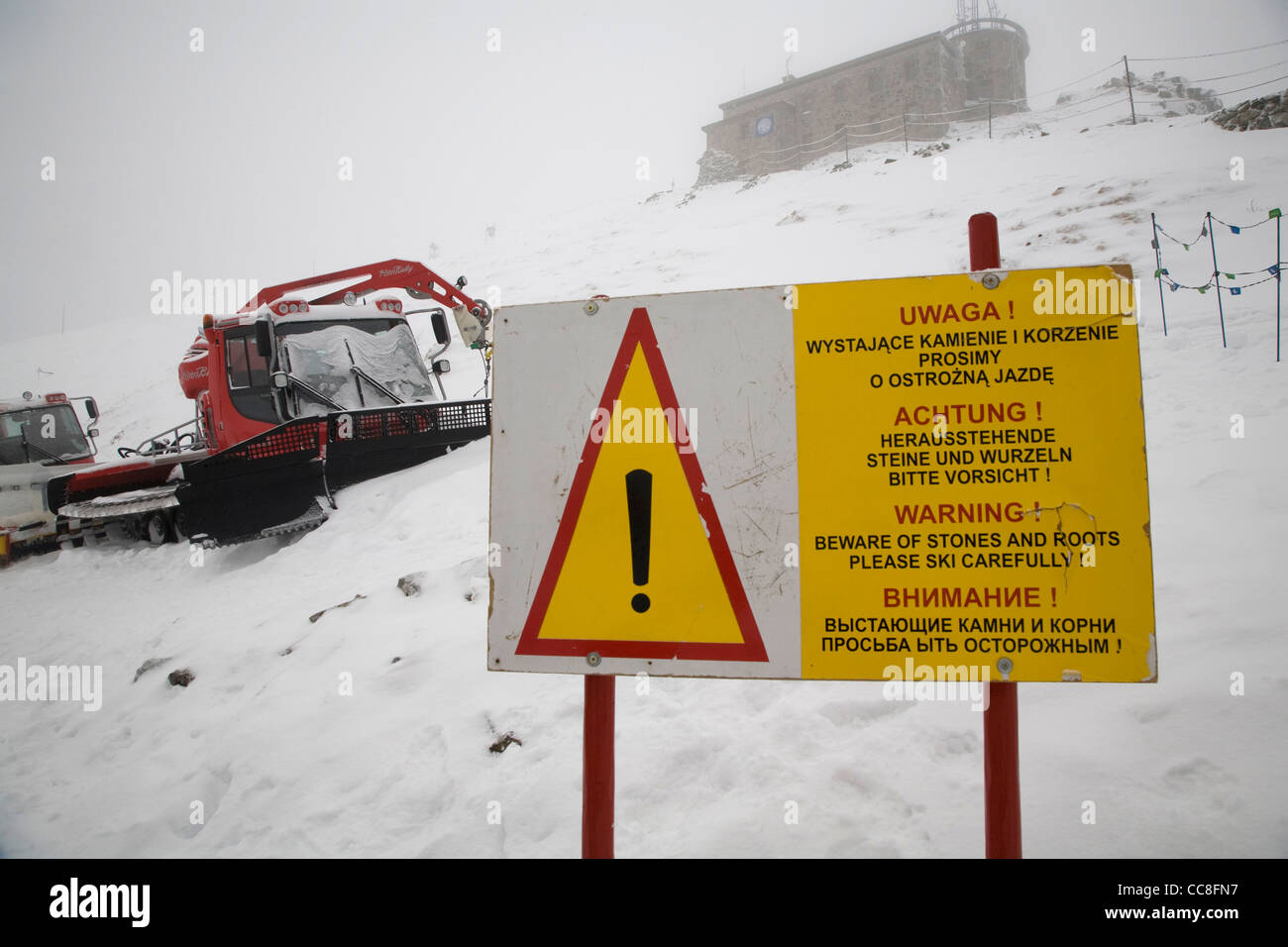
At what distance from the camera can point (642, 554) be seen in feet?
Result: 5.78

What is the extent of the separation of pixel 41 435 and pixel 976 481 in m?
15.2

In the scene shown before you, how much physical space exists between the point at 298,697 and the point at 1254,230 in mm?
15747

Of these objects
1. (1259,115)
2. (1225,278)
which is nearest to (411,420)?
(1225,278)

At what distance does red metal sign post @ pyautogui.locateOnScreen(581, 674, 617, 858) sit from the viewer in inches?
69.9

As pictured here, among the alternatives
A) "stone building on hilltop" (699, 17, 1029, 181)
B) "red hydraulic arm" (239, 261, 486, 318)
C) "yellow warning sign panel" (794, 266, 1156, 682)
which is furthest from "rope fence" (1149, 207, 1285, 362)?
"stone building on hilltop" (699, 17, 1029, 181)

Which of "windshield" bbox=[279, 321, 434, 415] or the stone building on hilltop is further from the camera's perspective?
the stone building on hilltop

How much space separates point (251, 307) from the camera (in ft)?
34.6

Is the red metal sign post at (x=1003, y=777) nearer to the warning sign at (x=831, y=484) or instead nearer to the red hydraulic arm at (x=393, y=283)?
the warning sign at (x=831, y=484)

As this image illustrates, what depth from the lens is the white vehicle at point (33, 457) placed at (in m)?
9.45

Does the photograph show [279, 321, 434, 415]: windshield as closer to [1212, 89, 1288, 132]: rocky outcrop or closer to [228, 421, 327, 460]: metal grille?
[228, 421, 327, 460]: metal grille

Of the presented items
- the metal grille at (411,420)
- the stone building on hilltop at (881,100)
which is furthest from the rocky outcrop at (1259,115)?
the metal grille at (411,420)

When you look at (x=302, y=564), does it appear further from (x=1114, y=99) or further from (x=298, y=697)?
(x=1114, y=99)

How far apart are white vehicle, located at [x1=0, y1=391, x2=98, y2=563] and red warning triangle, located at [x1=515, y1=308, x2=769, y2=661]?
11.2 metres
